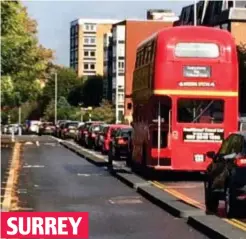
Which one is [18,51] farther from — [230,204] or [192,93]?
[230,204]

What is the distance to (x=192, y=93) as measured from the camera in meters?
25.5

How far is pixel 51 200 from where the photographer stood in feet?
66.0

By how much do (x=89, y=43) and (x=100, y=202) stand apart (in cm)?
17158

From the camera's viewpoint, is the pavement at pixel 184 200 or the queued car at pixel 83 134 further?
the queued car at pixel 83 134

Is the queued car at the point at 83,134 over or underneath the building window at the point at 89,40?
underneath

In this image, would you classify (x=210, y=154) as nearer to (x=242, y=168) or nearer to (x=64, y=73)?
(x=242, y=168)

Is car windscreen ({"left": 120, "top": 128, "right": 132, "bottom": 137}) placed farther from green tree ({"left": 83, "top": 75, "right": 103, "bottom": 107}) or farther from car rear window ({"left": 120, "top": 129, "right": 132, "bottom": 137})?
green tree ({"left": 83, "top": 75, "right": 103, "bottom": 107})

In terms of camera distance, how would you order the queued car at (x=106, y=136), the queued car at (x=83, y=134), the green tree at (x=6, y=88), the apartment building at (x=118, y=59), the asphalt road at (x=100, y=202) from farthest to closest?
the apartment building at (x=118, y=59), the queued car at (x=83, y=134), the green tree at (x=6, y=88), the queued car at (x=106, y=136), the asphalt road at (x=100, y=202)

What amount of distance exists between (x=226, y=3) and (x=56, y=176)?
215 feet

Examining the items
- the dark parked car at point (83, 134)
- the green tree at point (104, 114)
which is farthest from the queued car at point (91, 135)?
the green tree at point (104, 114)

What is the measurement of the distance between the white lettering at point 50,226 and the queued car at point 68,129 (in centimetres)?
6171

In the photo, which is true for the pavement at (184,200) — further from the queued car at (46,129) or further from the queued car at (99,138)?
the queued car at (46,129)

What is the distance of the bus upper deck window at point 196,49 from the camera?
25375 millimetres

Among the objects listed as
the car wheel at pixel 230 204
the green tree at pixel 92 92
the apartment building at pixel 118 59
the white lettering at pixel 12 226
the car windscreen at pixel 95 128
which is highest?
the apartment building at pixel 118 59
